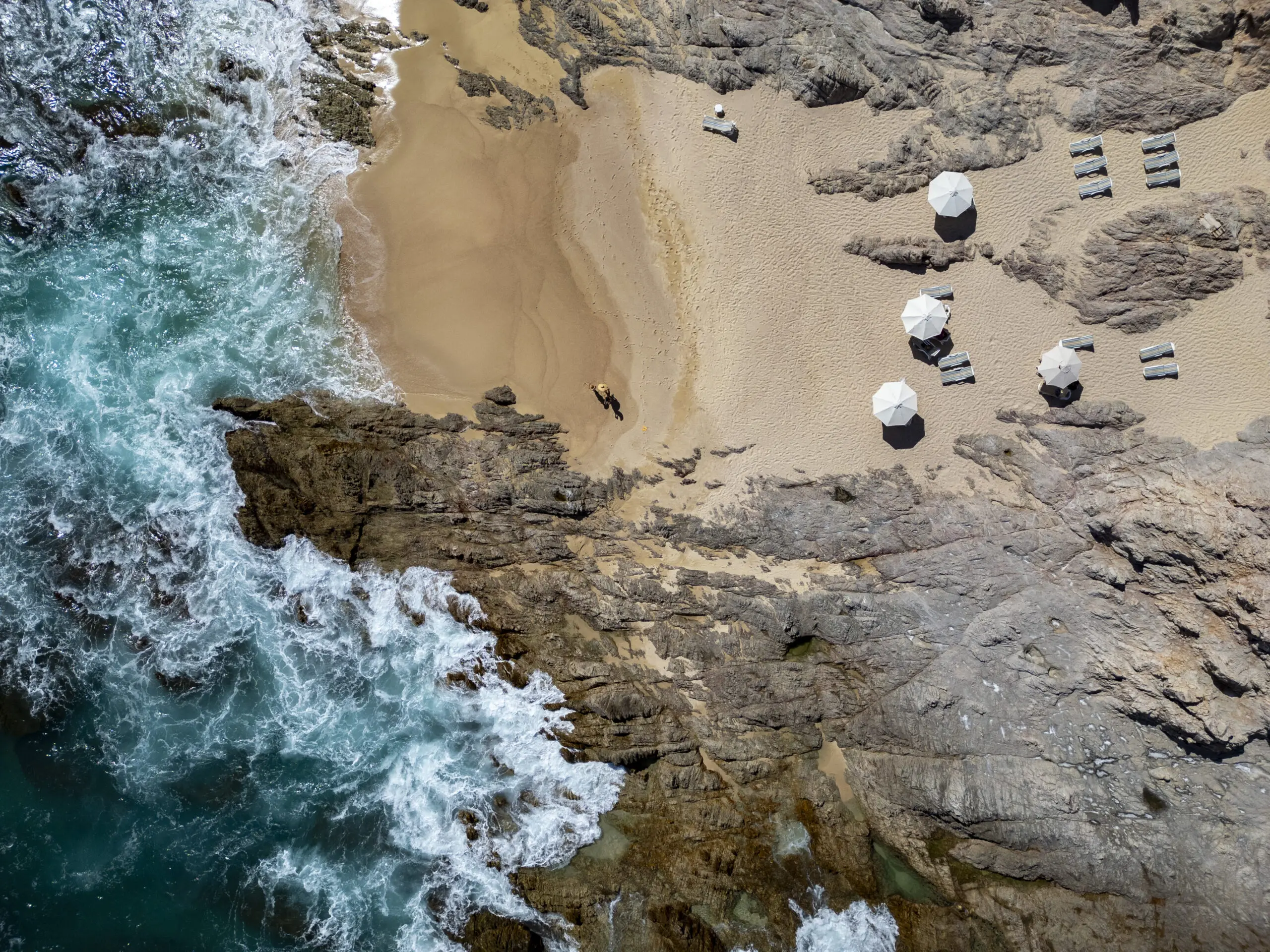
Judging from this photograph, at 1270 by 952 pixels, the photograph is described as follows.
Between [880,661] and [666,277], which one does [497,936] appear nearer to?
[880,661]

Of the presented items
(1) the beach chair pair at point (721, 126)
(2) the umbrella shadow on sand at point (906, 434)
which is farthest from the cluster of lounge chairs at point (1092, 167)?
(1) the beach chair pair at point (721, 126)

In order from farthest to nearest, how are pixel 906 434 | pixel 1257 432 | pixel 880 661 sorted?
pixel 906 434 < pixel 880 661 < pixel 1257 432

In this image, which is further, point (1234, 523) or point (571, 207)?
point (571, 207)

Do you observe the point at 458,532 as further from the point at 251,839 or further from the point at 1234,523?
the point at 1234,523

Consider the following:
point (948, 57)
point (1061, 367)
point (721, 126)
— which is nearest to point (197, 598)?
point (721, 126)

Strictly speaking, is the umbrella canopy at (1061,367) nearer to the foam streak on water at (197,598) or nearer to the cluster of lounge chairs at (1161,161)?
the cluster of lounge chairs at (1161,161)

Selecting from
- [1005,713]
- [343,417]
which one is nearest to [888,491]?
[1005,713]
